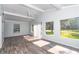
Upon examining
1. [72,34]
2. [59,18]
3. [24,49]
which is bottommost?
[24,49]

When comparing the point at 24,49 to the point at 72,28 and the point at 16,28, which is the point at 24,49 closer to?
the point at 72,28

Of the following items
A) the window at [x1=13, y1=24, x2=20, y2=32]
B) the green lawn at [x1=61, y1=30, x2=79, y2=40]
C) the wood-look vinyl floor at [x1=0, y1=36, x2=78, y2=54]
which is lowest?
the wood-look vinyl floor at [x1=0, y1=36, x2=78, y2=54]

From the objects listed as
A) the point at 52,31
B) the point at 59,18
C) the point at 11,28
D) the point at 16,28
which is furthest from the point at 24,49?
the point at 16,28

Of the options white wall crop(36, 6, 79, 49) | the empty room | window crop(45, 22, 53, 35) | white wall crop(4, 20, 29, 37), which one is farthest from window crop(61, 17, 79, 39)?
white wall crop(4, 20, 29, 37)

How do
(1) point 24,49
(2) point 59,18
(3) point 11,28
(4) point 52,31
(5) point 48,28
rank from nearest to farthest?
(1) point 24,49 < (2) point 59,18 < (4) point 52,31 < (5) point 48,28 < (3) point 11,28

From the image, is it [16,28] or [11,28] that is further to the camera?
[16,28]

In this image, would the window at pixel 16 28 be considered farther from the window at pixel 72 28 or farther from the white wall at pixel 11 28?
the window at pixel 72 28

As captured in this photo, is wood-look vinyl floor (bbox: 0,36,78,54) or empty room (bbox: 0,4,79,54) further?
empty room (bbox: 0,4,79,54)

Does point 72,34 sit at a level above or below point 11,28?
below

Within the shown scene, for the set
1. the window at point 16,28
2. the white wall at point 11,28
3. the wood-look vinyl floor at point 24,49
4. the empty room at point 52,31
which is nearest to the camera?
the wood-look vinyl floor at point 24,49

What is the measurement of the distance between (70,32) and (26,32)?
639cm

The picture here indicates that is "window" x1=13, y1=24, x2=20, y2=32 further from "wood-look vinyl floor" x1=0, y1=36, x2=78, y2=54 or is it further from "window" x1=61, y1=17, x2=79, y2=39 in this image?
"window" x1=61, y1=17, x2=79, y2=39

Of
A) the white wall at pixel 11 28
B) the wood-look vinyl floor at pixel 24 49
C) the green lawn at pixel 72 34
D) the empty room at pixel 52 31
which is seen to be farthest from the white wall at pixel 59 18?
the white wall at pixel 11 28
